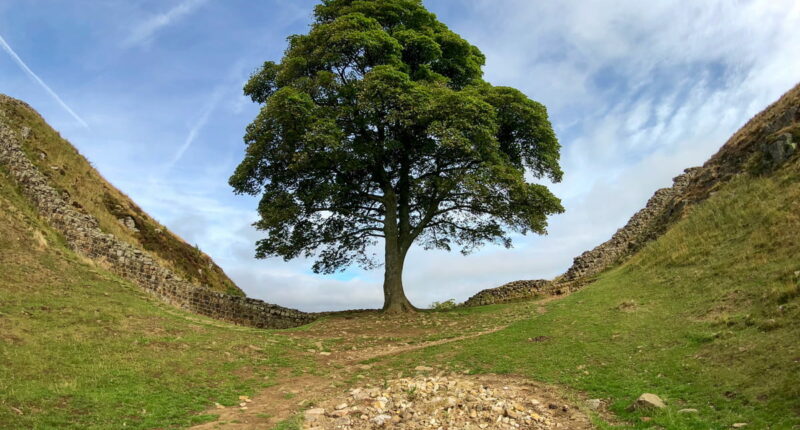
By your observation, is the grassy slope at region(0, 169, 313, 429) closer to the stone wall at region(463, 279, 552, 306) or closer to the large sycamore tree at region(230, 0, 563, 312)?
the large sycamore tree at region(230, 0, 563, 312)

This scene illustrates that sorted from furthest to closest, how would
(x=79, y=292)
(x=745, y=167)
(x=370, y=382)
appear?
1. (x=745, y=167)
2. (x=79, y=292)
3. (x=370, y=382)

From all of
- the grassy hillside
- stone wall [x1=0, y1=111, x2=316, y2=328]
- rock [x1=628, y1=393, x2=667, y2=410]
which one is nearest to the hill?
rock [x1=628, y1=393, x2=667, y2=410]

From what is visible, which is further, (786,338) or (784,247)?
(784,247)

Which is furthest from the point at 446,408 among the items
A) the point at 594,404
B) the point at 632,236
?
the point at 632,236

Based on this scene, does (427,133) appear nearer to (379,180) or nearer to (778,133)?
(379,180)

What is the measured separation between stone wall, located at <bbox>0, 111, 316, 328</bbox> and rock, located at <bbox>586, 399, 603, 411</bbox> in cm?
1921

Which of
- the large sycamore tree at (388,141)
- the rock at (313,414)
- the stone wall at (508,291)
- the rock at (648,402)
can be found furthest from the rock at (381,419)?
the stone wall at (508,291)

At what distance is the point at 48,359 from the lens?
42.0 feet

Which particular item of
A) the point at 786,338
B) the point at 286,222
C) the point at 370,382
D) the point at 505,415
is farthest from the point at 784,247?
the point at 286,222

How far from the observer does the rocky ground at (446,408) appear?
10102mm

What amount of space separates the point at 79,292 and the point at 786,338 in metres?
22.3

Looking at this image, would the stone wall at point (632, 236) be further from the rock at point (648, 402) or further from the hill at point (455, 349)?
the rock at point (648, 402)

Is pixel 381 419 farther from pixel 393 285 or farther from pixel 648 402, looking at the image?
pixel 393 285

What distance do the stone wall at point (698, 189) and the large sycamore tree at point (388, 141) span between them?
20.6 ft
